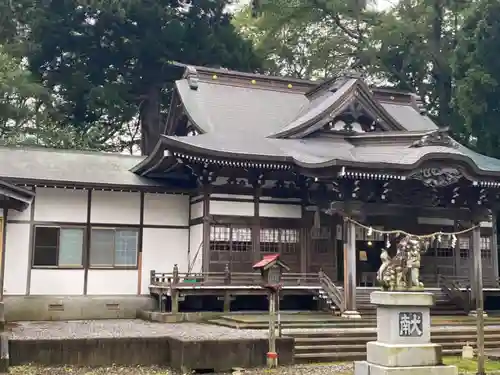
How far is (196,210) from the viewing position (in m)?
21.0

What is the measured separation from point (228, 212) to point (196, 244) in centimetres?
149

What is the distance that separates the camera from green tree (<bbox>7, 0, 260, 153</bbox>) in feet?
111

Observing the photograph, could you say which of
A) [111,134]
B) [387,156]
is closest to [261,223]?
[387,156]

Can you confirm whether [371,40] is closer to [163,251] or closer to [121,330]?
[163,251]

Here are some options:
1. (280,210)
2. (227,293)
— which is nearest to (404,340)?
(227,293)

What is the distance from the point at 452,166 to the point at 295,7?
23.6 m

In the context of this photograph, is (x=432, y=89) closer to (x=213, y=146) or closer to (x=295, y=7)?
(x=295, y=7)

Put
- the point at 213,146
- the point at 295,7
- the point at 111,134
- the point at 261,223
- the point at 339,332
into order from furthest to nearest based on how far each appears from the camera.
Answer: the point at 295,7 < the point at 111,134 < the point at 261,223 < the point at 213,146 < the point at 339,332

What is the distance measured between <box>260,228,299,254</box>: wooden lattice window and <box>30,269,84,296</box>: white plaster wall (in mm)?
5831

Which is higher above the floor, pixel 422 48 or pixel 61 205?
pixel 422 48

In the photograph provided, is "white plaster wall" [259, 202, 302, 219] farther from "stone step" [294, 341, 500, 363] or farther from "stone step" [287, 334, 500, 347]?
"stone step" [294, 341, 500, 363]

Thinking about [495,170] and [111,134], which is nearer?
[495,170]

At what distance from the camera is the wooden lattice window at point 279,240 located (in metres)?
20.7

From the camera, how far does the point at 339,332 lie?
1572cm
